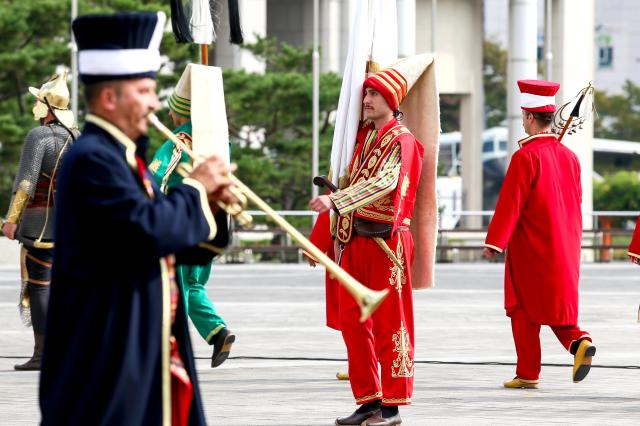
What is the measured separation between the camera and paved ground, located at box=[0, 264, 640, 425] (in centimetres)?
869

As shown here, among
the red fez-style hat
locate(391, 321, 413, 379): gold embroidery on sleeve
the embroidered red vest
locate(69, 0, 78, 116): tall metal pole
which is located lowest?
locate(391, 321, 413, 379): gold embroidery on sleeve

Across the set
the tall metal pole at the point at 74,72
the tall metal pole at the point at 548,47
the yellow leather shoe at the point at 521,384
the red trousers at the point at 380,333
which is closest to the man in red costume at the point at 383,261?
the red trousers at the point at 380,333

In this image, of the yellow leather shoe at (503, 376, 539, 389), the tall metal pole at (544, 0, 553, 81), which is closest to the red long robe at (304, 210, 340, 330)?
the yellow leather shoe at (503, 376, 539, 389)

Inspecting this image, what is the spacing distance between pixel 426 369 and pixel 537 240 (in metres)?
1.33

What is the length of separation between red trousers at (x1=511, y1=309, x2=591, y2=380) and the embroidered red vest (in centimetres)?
180

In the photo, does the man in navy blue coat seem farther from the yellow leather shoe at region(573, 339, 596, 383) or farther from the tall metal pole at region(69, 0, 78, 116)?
the tall metal pole at region(69, 0, 78, 116)

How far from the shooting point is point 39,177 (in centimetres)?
1083

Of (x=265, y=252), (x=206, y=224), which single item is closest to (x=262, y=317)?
(x=206, y=224)

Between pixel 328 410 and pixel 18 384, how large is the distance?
218 centimetres

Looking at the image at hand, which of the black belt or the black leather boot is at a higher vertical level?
the black belt

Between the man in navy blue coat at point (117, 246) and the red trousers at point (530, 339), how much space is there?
5.26 metres

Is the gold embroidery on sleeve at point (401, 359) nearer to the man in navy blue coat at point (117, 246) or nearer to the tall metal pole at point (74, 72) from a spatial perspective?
the man in navy blue coat at point (117, 246)

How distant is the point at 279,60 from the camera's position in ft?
125

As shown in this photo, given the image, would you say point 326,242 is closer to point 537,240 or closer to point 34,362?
point 537,240
